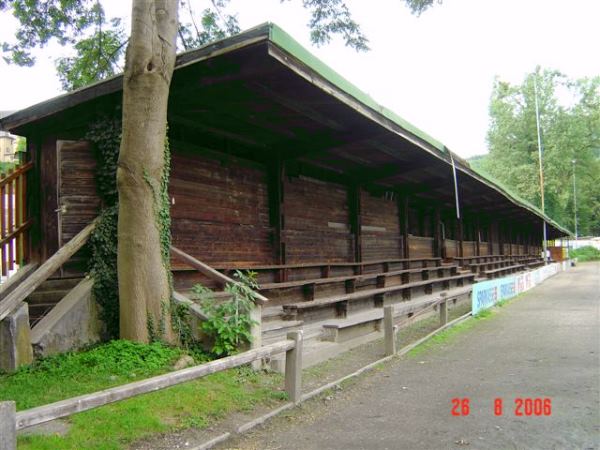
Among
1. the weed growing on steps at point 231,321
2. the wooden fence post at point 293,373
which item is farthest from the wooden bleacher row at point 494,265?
the wooden fence post at point 293,373

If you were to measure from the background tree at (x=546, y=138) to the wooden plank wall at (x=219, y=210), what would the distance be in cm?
5230

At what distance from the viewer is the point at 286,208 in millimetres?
10117

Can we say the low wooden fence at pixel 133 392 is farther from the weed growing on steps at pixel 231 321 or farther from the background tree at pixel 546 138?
the background tree at pixel 546 138

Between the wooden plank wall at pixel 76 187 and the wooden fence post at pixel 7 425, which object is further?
the wooden plank wall at pixel 76 187

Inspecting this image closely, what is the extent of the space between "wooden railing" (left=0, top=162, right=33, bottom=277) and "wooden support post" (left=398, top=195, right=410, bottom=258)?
10526mm

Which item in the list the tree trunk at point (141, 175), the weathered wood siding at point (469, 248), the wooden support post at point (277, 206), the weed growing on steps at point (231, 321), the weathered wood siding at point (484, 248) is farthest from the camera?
the weathered wood siding at point (484, 248)

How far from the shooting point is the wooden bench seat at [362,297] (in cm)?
862

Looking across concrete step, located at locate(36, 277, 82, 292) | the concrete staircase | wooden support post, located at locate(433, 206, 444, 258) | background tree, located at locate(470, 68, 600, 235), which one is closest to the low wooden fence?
concrete step, located at locate(36, 277, 82, 292)

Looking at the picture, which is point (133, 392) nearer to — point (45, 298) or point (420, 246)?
point (45, 298)

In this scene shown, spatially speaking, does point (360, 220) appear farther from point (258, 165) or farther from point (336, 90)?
point (336, 90)

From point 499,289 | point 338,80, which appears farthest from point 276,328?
point 499,289

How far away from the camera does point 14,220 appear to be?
281 inches

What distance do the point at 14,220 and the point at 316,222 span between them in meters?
5.91

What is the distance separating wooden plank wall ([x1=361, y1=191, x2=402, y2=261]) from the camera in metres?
13.2
